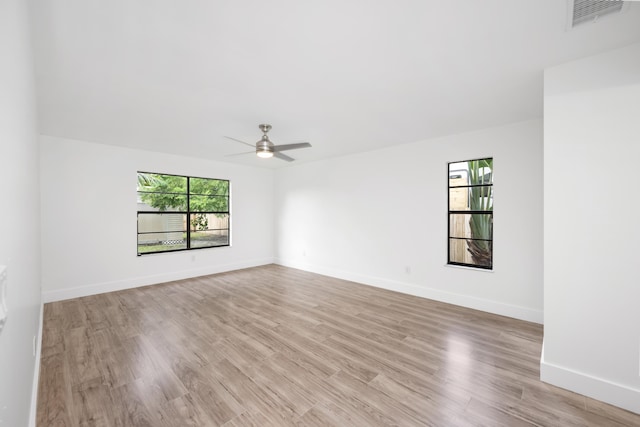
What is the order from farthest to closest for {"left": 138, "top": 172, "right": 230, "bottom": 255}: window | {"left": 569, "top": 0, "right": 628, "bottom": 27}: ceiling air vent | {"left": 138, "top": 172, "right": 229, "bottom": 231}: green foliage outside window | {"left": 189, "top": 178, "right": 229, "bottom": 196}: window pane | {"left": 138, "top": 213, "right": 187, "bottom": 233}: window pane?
{"left": 189, "top": 178, "right": 229, "bottom": 196}: window pane, {"left": 138, "top": 172, "right": 229, "bottom": 231}: green foliage outside window, {"left": 138, "top": 172, "right": 230, "bottom": 255}: window, {"left": 138, "top": 213, "right": 187, "bottom": 233}: window pane, {"left": 569, "top": 0, "right": 628, "bottom": 27}: ceiling air vent

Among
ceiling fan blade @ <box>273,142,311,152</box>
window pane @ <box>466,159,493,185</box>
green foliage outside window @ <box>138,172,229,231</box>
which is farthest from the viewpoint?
green foliage outside window @ <box>138,172,229,231</box>

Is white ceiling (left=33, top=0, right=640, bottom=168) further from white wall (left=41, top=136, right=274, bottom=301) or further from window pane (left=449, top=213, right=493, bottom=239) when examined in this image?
window pane (left=449, top=213, right=493, bottom=239)

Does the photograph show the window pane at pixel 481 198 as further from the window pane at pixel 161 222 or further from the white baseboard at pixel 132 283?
the window pane at pixel 161 222

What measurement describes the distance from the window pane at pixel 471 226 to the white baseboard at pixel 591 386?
2.02 metres

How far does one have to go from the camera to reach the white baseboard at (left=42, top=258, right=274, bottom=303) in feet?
13.3

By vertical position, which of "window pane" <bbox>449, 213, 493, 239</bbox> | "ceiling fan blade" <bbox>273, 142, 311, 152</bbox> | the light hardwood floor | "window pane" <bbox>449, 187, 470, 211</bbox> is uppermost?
"ceiling fan blade" <bbox>273, 142, 311, 152</bbox>

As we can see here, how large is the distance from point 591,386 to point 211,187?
6.59 meters

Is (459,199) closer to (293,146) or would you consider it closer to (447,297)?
(447,297)

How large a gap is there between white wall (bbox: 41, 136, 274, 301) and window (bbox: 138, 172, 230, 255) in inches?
10.2

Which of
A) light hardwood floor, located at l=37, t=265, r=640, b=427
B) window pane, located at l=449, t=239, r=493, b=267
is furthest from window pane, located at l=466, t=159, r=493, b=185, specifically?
light hardwood floor, located at l=37, t=265, r=640, b=427

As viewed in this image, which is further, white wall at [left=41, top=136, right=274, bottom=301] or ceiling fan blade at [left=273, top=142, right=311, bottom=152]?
white wall at [left=41, top=136, right=274, bottom=301]

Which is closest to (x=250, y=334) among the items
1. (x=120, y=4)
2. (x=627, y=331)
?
(x=120, y=4)

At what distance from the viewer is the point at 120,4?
1.50 m

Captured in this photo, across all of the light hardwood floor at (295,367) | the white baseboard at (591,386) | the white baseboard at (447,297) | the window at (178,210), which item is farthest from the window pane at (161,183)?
the white baseboard at (591,386)
